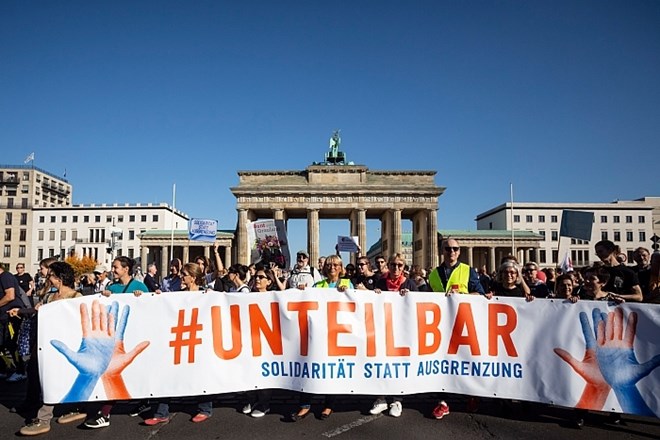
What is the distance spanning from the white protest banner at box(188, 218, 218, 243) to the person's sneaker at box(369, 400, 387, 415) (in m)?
15.4

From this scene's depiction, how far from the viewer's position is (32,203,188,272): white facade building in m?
87.2

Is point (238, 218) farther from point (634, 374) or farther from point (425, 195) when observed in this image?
point (634, 374)

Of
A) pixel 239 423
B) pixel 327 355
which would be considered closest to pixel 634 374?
pixel 327 355

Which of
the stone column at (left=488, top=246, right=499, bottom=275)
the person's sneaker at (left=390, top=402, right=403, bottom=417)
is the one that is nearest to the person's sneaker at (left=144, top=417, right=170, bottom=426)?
the person's sneaker at (left=390, top=402, right=403, bottom=417)

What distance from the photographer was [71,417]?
559cm

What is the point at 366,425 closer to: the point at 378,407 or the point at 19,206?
the point at 378,407

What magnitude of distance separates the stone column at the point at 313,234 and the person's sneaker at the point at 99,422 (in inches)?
1879

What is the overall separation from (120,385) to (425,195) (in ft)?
168

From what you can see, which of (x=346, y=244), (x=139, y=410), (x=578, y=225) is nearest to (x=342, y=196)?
(x=346, y=244)

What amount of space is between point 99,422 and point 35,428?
67 centimetres

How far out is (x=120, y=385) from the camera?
554 cm

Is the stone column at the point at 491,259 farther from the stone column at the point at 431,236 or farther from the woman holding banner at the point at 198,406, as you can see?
the woman holding banner at the point at 198,406

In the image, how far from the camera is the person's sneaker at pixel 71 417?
5520 millimetres

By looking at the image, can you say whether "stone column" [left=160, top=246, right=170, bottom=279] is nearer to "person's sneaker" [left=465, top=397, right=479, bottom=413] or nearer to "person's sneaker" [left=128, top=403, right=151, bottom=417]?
"person's sneaker" [left=128, top=403, right=151, bottom=417]
